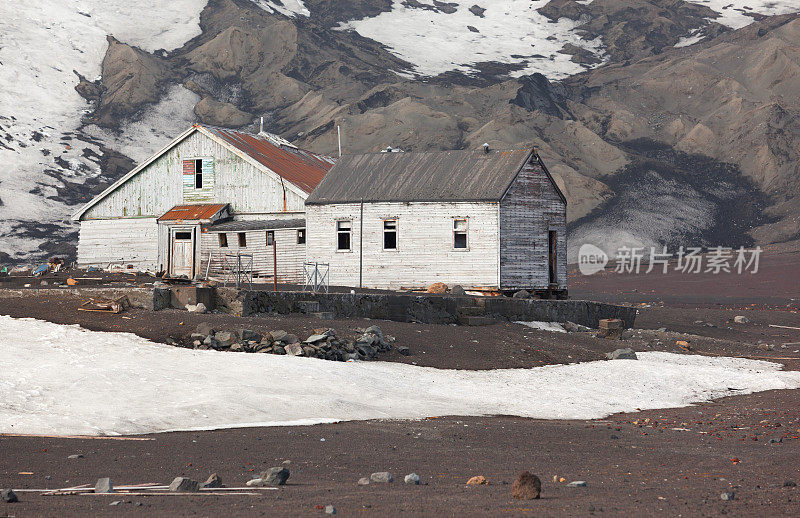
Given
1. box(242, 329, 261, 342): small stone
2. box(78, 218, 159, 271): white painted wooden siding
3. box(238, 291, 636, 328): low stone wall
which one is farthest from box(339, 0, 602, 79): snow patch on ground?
box(242, 329, 261, 342): small stone

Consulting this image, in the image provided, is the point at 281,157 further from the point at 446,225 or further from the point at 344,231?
the point at 446,225

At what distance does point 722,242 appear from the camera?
78.9 m

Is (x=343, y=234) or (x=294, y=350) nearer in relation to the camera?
(x=294, y=350)

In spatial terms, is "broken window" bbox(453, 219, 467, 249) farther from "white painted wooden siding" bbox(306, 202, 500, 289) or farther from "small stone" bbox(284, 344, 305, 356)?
"small stone" bbox(284, 344, 305, 356)

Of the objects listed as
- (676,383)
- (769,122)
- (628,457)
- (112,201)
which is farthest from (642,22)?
(628,457)

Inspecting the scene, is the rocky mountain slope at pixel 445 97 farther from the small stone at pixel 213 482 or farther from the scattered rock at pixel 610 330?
the small stone at pixel 213 482

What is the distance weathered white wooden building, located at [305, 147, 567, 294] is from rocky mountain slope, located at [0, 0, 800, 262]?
4265cm

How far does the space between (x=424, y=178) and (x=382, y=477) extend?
27032mm

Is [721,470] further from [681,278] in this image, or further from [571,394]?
[681,278]

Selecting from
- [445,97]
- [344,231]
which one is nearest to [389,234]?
[344,231]

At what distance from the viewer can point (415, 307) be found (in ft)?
90.4

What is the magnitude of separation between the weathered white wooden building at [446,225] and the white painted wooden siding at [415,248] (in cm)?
4

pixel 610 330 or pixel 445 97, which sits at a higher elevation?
pixel 445 97

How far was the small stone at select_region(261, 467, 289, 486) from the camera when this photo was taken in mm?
9367
